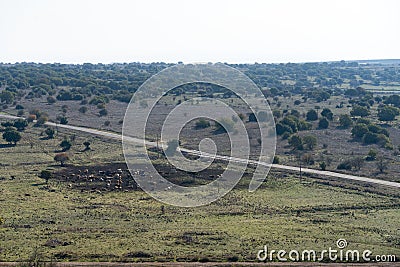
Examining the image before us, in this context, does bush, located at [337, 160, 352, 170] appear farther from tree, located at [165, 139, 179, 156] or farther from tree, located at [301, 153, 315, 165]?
tree, located at [165, 139, 179, 156]

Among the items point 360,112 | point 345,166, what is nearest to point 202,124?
point 360,112

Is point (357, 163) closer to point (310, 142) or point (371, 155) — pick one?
point (371, 155)

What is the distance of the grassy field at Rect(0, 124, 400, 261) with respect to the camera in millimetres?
33812

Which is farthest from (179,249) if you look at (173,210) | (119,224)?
(173,210)

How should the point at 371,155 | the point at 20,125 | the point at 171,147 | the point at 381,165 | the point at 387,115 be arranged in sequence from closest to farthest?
the point at 381,165 → the point at 371,155 → the point at 171,147 → the point at 20,125 → the point at 387,115

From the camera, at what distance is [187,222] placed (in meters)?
40.8

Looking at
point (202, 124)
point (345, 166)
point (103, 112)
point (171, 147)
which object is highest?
point (103, 112)

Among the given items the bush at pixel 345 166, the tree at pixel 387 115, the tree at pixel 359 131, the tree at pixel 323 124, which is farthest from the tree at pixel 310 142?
the tree at pixel 387 115

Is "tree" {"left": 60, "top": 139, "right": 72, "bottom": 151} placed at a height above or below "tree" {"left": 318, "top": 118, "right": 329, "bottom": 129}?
below

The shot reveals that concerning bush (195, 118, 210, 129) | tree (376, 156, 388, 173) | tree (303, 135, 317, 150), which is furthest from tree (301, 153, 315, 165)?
bush (195, 118, 210, 129)

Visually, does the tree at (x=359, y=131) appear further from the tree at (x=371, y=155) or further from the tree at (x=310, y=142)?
the tree at (x=371, y=155)

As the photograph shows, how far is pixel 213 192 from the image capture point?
50344 millimetres

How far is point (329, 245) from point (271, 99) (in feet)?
316

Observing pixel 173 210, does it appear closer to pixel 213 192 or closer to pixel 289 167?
pixel 213 192
